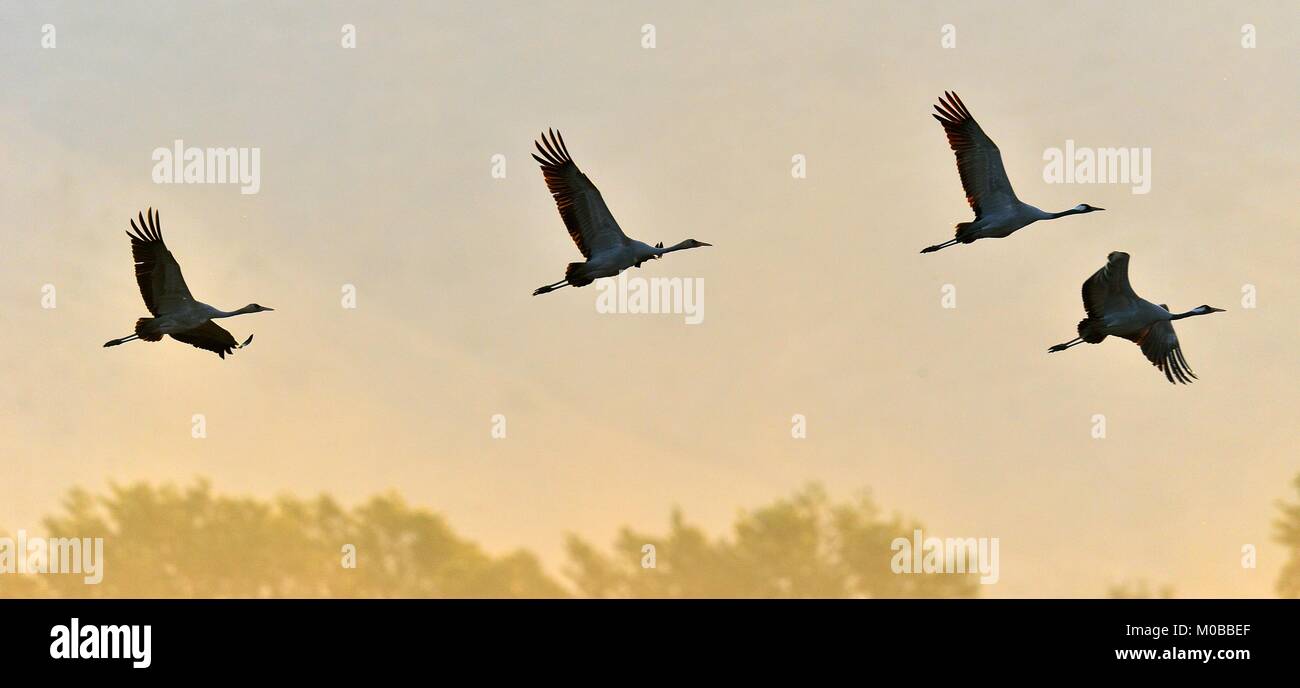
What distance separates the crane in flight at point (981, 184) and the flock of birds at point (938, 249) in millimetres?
17

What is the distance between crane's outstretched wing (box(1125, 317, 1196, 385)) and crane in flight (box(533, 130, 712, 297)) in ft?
27.8

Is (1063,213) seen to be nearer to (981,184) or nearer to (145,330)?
(981,184)

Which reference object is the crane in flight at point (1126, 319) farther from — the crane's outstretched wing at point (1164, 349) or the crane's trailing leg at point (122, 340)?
the crane's trailing leg at point (122, 340)

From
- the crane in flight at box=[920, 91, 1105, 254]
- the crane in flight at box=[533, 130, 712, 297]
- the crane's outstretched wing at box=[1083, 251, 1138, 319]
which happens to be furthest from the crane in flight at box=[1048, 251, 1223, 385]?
the crane in flight at box=[533, 130, 712, 297]

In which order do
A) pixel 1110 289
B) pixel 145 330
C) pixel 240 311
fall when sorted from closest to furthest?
pixel 1110 289 → pixel 145 330 → pixel 240 311

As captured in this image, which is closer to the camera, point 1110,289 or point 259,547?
point 1110,289

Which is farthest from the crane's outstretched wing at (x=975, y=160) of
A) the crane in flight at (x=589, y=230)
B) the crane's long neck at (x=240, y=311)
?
the crane's long neck at (x=240, y=311)

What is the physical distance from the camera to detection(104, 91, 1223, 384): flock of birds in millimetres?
27391

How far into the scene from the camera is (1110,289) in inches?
1074

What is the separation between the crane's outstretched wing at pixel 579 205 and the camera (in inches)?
1070

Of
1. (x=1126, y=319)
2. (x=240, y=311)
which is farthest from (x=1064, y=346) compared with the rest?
(x=240, y=311)

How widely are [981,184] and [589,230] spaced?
667 cm
